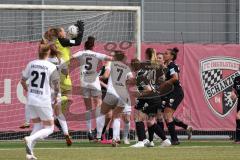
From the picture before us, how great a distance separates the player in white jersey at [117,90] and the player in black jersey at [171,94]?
0.90m

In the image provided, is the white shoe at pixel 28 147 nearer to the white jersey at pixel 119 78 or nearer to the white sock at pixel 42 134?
the white sock at pixel 42 134

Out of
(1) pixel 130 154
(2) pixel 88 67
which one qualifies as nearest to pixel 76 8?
(2) pixel 88 67

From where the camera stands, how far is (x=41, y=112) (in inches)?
536

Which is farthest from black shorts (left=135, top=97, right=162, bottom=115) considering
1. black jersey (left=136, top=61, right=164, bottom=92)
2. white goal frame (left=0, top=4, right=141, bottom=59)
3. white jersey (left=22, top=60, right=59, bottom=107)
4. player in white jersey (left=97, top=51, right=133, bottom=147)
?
white jersey (left=22, top=60, right=59, bottom=107)

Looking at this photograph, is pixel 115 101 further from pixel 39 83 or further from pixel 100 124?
pixel 39 83

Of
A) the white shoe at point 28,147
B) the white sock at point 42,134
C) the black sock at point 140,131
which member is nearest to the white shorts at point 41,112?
the white sock at point 42,134

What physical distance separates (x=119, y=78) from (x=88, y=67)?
0.92 meters

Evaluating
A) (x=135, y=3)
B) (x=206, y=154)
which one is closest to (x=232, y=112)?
(x=135, y=3)

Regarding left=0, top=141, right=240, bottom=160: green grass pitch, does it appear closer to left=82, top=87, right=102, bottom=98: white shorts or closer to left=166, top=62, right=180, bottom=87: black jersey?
left=166, top=62, right=180, bottom=87: black jersey

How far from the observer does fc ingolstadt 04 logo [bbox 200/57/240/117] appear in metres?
22.2

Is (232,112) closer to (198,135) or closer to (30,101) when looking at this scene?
(198,135)

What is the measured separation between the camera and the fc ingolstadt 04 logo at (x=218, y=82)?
22.2m

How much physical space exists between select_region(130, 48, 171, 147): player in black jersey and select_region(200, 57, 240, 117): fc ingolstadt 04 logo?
4.49 metres

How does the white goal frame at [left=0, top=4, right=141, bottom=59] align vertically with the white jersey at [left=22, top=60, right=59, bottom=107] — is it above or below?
above
